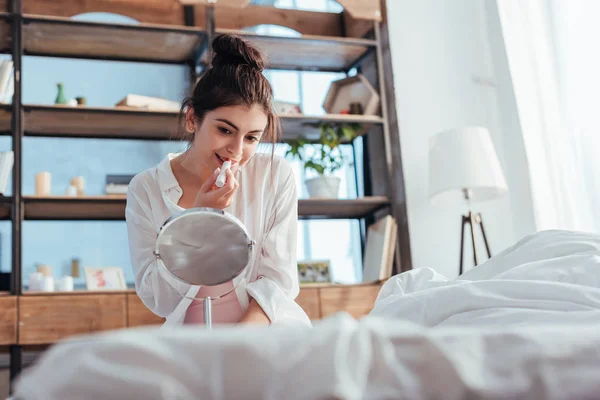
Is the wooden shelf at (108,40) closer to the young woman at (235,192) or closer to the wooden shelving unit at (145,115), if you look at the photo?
the wooden shelving unit at (145,115)

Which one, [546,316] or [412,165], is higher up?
[412,165]

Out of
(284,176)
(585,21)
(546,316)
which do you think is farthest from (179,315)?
(585,21)

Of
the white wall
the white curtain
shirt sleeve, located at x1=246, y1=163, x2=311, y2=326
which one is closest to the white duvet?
shirt sleeve, located at x1=246, y1=163, x2=311, y2=326

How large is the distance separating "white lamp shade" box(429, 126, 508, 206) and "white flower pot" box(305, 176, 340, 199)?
48 centimetres

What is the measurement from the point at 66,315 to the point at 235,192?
5.50 ft

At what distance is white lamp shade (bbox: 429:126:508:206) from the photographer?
10.8 ft

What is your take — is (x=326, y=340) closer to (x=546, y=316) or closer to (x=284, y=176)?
(x=546, y=316)

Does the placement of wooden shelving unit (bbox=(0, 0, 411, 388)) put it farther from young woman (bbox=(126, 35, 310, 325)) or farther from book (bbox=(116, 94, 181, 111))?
young woman (bbox=(126, 35, 310, 325))

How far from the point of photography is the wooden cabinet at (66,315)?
9.47 ft

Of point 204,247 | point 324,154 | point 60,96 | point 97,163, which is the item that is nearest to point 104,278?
point 97,163

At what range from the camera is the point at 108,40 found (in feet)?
11.1

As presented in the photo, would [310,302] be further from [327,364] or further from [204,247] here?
[327,364]

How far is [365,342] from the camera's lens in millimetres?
A: 475

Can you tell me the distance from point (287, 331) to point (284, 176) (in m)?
1.26
